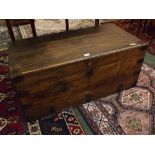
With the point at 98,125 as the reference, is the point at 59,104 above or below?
above

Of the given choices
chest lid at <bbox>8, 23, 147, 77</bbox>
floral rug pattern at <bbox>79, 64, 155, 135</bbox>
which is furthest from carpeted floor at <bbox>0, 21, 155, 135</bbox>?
chest lid at <bbox>8, 23, 147, 77</bbox>

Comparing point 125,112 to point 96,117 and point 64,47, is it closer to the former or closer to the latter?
point 96,117

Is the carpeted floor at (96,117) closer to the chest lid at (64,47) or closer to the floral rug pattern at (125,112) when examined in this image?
the floral rug pattern at (125,112)

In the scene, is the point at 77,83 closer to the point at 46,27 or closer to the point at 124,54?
the point at 124,54

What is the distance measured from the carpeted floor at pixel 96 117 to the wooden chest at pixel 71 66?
0.31 ft

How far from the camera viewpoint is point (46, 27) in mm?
3736

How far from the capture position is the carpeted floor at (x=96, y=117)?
1.78 m

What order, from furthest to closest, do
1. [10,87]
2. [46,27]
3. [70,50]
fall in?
1. [46,27]
2. [10,87]
3. [70,50]

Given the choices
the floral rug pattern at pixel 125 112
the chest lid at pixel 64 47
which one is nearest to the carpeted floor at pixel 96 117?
the floral rug pattern at pixel 125 112

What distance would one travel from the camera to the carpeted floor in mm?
1784

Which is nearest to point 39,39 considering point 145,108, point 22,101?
point 22,101

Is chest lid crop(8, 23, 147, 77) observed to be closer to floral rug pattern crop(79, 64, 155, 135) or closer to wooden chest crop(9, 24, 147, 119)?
wooden chest crop(9, 24, 147, 119)

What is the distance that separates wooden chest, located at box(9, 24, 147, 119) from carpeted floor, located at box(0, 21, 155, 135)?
3.7 inches

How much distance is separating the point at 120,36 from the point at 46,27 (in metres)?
2.09
